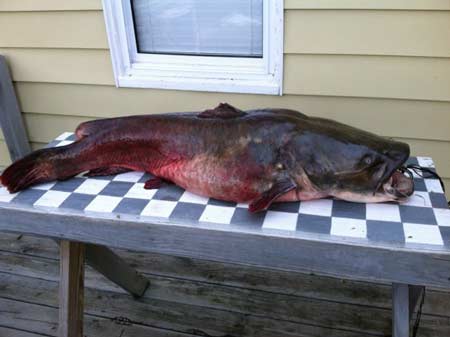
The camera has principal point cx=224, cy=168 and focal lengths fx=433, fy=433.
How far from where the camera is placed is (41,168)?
1358 millimetres

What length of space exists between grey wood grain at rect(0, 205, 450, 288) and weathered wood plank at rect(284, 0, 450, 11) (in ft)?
3.55

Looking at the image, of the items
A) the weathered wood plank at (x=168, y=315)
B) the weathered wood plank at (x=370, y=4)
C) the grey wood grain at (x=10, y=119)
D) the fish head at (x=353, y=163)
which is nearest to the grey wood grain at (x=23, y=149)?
the grey wood grain at (x=10, y=119)

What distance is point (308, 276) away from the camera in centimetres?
202

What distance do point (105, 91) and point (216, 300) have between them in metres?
1.17

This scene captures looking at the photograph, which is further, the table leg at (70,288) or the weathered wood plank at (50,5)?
the weathered wood plank at (50,5)

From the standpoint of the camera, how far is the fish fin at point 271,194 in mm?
1153

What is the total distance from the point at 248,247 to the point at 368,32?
1.12 metres

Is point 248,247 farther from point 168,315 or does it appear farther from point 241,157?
point 168,315

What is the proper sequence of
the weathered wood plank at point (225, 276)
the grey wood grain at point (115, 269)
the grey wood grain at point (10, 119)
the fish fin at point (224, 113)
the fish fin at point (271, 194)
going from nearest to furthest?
1. the fish fin at point (271, 194)
2. the fish fin at point (224, 113)
3. the grey wood grain at point (115, 269)
4. the weathered wood plank at point (225, 276)
5. the grey wood grain at point (10, 119)

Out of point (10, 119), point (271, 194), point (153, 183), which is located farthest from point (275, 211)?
point (10, 119)

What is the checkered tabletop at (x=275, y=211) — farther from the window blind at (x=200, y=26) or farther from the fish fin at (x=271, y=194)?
the window blind at (x=200, y=26)

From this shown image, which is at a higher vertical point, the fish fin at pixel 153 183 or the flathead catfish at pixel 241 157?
the flathead catfish at pixel 241 157

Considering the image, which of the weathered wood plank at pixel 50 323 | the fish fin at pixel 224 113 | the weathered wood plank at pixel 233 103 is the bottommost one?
the weathered wood plank at pixel 50 323

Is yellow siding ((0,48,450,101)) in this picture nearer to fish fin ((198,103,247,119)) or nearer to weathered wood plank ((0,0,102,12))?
weathered wood plank ((0,0,102,12))
